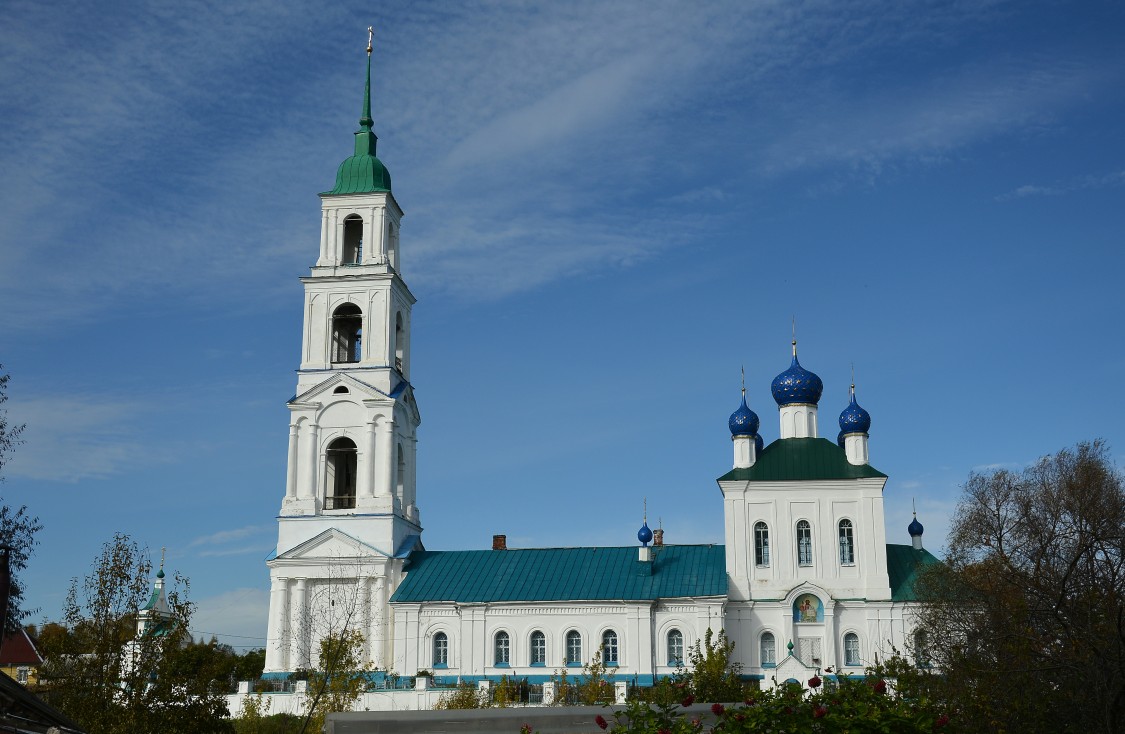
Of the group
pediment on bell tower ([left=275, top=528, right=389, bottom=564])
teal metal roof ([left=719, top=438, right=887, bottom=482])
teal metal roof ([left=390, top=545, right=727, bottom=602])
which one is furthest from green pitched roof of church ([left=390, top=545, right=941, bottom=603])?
teal metal roof ([left=719, top=438, right=887, bottom=482])

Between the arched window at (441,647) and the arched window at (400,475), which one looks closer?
the arched window at (441,647)

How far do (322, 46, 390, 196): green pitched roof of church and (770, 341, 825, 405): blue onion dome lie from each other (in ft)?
48.1

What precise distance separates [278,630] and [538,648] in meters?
8.00

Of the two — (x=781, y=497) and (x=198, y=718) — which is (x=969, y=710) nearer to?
(x=198, y=718)

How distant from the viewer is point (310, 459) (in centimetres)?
4016

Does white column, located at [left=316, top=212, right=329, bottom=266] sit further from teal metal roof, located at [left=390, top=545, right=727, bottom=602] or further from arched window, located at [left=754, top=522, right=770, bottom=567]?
arched window, located at [left=754, top=522, right=770, bottom=567]

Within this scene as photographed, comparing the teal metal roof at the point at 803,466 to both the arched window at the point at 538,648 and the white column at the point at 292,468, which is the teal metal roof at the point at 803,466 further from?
the white column at the point at 292,468

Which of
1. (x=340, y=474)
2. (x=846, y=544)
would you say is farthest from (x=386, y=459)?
(x=846, y=544)

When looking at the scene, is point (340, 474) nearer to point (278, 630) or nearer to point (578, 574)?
point (278, 630)

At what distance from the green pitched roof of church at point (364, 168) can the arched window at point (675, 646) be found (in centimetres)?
1733

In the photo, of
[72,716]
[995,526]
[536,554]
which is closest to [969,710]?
[72,716]

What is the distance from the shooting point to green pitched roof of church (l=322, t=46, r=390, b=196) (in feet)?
138

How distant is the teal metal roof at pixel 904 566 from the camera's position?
38.1 metres

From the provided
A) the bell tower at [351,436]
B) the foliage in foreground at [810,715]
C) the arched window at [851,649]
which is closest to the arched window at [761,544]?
the arched window at [851,649]
